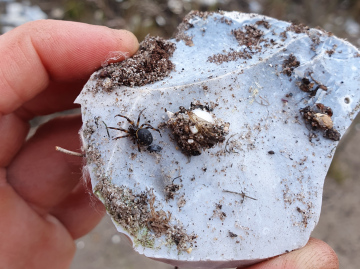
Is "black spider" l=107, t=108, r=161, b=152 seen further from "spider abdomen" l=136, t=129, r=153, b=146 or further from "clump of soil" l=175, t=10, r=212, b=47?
"clump of soil" l=175, t=10, r=212, b=47

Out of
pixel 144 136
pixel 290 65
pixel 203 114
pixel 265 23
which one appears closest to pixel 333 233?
pixel 290 65

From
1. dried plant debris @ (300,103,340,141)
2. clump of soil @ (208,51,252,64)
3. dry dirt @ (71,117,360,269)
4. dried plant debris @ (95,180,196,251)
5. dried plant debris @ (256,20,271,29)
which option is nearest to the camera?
dried plant debris @ (95,180,196,251)

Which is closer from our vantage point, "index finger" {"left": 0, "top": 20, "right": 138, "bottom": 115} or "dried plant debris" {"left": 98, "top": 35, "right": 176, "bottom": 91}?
"dried plant debris" {"left": 98, "top": 35, "right": 176, "bottom": 91}

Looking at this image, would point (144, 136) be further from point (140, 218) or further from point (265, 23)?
point (265, 23)

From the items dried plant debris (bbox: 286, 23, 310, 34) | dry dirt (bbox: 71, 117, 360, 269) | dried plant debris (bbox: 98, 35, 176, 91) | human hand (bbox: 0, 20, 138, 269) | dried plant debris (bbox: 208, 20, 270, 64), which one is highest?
dried plant debris (bbox: 286, 23, 310, 34)

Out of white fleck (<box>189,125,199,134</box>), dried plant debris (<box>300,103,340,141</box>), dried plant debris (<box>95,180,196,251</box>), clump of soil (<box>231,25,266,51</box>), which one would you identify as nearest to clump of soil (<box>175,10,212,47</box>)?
clump of soil (<box>231,25,266,51</box>)

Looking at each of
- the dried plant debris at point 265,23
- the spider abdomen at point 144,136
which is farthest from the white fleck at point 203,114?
the dried plant debris at point 265,23

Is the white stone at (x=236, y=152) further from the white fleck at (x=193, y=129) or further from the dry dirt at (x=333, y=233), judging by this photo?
the dry dirt at (x=333, y=233)
